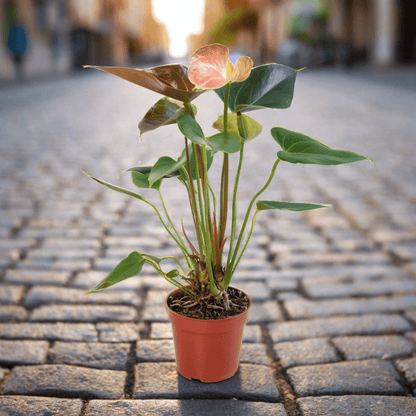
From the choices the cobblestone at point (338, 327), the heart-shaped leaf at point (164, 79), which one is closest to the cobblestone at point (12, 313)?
the cobblestone at point (338, 327)

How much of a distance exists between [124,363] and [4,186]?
296 cm

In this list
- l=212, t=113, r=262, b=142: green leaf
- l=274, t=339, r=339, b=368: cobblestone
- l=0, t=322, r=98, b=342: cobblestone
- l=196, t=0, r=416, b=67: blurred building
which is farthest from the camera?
l=196, t=0, r=416, b=67: blurred building

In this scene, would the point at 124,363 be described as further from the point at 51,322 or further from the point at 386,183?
the point at 386,183

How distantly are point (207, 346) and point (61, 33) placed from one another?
28798 millimetres

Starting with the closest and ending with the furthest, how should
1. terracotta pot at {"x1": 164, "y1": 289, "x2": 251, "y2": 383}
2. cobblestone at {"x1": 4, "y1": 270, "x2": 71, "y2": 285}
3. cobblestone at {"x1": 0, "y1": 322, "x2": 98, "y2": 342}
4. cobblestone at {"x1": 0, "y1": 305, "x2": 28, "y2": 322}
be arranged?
terracotta pot at {"x1": 164, "y1": 289, "x2": 251, "y2": 383} → cobblestone at {"x1": 0, "y1": 322, "x2": 98, "y2": 342} → cobblestone at {"x1": 0, "y1": 305, "x2": 28, "y2": 322} → cobblestone at {"x1": 4, "y1": 270, "x2": 71, "y2": 285}

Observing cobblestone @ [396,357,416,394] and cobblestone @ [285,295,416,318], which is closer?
cobblestone @ [396,357,416,394]

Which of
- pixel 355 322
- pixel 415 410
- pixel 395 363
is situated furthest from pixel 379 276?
pixel 415 410

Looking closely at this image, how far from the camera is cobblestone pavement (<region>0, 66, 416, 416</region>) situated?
5.18 ft

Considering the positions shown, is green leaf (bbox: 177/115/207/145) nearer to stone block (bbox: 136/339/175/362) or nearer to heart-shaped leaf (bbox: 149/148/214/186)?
heart-shaped leaf (bbox: 149/148/214/186)

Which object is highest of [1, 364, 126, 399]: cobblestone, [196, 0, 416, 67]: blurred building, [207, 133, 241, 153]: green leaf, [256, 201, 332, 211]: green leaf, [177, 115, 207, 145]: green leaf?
[196, 0, 416, 67]: blurred building

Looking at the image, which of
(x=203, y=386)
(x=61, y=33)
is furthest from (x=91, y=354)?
(x=61, y=33)

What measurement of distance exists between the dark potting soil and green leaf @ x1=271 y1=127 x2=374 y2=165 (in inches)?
22.3

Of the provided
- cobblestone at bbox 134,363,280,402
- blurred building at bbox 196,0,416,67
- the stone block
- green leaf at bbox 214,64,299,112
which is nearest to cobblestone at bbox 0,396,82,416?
cobblestone at bbox 134,363,280,402

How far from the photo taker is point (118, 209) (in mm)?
3684
